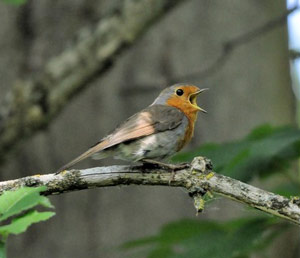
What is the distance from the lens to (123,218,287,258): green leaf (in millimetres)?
4388

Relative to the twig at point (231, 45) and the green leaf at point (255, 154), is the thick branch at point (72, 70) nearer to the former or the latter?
the twig at point (231, 45)

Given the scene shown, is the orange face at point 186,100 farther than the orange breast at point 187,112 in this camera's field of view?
Yes

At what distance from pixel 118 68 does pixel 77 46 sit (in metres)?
0.83

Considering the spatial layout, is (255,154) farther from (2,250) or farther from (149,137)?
(2,250)

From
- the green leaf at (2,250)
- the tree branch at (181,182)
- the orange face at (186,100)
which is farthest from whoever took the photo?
the orange face at (186,100)

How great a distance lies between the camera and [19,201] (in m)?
3.06

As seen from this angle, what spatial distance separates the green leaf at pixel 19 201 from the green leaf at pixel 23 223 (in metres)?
0.05

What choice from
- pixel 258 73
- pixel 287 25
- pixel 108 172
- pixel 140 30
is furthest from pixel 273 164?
pixel 287 25

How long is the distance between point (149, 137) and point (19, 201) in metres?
1.57

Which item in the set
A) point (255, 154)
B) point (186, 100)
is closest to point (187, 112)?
point (186, 100)

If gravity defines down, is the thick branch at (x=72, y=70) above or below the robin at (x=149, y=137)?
above

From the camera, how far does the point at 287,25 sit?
788 centimetres

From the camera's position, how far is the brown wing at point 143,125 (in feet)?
14.1

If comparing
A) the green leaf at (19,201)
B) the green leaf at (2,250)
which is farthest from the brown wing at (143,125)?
the green leaf at (2,250)
